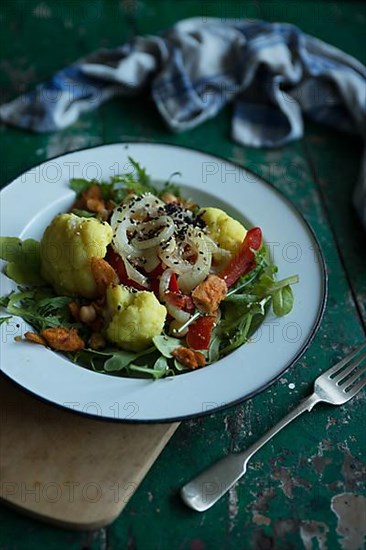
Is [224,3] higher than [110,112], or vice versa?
[224,3]

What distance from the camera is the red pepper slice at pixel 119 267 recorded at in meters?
2.20

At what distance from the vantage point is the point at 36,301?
7.30 feet

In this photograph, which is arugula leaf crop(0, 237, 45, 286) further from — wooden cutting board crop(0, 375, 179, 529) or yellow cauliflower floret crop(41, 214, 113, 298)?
wooden cutting board crop(0, 375, 179, 529)

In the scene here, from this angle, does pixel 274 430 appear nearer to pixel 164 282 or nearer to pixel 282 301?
pixel 282 301

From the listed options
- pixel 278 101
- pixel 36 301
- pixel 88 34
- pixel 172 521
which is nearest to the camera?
pixel 172 521

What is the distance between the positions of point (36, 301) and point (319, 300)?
0.90 metres

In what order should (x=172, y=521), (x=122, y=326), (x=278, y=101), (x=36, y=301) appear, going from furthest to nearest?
(x=278, y=101) → (x=36, y=301) → (x=122, y=326) → (x=172, y=521)

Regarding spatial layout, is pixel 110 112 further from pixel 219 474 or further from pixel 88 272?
pixel 219 474

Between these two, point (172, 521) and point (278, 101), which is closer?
point (172, 521)

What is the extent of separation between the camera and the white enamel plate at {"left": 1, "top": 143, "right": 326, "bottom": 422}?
192cm

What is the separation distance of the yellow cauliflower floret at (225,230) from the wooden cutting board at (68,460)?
640mm

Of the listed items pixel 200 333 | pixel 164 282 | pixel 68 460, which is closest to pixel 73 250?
pixel 164 282

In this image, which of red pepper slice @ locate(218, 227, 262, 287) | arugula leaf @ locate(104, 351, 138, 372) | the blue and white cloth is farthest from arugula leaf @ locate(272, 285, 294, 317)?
the blue and white cloth

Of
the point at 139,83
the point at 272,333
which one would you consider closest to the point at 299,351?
the point at 272,333
